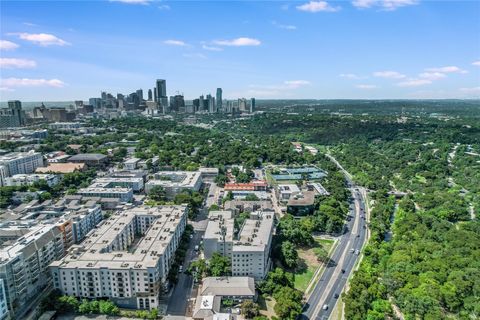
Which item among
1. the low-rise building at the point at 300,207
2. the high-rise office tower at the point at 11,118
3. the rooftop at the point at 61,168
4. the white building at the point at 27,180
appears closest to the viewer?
the low-rise building at the point at 300,207

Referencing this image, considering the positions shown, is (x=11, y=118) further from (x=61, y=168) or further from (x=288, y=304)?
(x=288, y=304)

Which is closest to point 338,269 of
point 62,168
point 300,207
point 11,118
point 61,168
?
point 300,207

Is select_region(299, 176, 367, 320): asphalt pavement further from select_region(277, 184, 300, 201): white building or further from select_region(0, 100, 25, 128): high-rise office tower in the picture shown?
select_region(0, 100, 25, 128): high-rise office tower

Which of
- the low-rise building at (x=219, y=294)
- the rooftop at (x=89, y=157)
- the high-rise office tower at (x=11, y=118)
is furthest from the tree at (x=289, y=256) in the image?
the high-rise office tower at (x=11, y=118)

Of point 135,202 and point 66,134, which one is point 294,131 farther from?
point 135,202

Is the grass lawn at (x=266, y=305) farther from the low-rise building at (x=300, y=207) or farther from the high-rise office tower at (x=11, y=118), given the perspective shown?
the high-rise office tower at (x=11, y=118)

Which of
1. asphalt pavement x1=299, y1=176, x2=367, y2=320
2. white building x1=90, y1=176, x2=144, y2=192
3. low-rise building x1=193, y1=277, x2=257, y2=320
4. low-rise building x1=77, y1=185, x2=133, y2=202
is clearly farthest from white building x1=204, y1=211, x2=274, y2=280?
white building x1=90, y1=176, x2=144, y2=192
